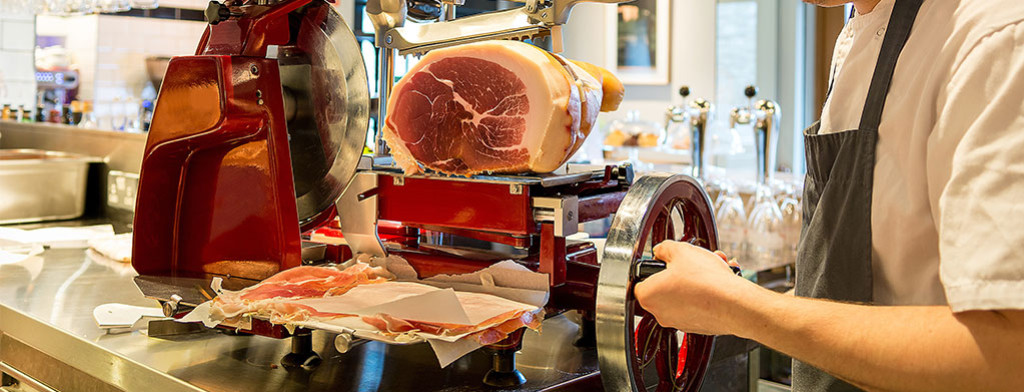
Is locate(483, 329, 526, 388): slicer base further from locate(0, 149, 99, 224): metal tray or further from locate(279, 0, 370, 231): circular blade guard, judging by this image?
locate(0, 149, 99, 224): metal tray

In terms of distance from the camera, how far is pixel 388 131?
4.83 feet

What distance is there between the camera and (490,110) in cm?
139

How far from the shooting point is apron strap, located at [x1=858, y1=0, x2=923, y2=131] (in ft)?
3.29

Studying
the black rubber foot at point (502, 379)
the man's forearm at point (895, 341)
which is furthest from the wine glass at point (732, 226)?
the man's forearm at point (895, 341)

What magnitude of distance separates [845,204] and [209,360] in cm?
94

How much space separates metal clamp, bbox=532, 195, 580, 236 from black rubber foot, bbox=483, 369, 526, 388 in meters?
0.21

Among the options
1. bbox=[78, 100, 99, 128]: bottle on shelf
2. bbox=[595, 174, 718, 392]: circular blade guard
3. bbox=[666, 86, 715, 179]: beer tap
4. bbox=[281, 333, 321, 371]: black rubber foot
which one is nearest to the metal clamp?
bbox=[595, 174, 718, 392]: circular blade guard

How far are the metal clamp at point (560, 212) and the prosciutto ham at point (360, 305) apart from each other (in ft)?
0.45

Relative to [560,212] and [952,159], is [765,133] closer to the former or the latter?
[560,212]

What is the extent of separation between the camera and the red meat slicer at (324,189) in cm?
131

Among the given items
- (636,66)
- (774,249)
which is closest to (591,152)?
(636,66)

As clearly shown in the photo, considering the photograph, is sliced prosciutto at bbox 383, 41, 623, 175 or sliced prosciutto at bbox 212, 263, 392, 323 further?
sliced prosciutto at bbox 383, 41, 623, 175

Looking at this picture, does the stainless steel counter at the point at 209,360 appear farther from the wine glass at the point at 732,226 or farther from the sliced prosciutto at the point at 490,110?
the wine glass at the point at 732,226

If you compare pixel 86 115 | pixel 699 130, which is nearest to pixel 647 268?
pixel 699 130
